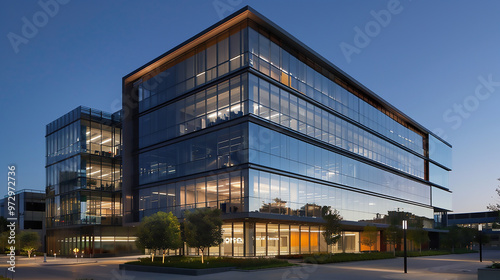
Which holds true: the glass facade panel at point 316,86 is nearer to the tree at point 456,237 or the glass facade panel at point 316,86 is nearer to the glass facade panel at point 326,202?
the glass facade panel at point 326,202

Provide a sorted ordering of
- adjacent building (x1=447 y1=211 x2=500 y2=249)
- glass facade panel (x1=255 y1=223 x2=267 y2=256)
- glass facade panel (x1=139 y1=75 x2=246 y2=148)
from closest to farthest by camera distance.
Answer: glass facade panel (x1=255 y1=223 x2=267 y2=256) < glass facade panel (x1=139 y1=75 x2=246 y2=148) < adjacent building (x1=447 y1=211 x2=500 y2=249)

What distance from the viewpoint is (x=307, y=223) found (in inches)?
1681

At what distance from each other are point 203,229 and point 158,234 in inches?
142

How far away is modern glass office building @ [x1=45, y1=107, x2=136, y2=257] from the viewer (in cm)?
5156

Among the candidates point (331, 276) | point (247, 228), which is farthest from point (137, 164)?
point (331, 276)

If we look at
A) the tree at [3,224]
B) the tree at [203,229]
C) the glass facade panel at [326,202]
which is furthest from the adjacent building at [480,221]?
the tree at [3,224]

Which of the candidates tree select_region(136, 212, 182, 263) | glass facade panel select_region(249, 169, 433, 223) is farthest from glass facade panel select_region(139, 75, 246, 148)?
tree select_region(136, 212, 182, 263)

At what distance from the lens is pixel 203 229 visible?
99.5 ft

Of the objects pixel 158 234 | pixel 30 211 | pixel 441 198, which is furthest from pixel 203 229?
pixel 441 198

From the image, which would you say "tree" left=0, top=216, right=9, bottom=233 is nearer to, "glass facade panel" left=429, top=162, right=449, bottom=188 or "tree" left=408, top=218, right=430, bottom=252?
"tree" left=408, top=218, right=430, bottom=252

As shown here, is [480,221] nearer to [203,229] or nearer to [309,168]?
[309,168]

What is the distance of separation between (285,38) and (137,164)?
20.8 metres

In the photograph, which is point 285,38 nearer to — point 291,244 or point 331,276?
point 291,244

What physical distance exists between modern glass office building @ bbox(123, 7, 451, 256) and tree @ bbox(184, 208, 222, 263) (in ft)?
14.3
